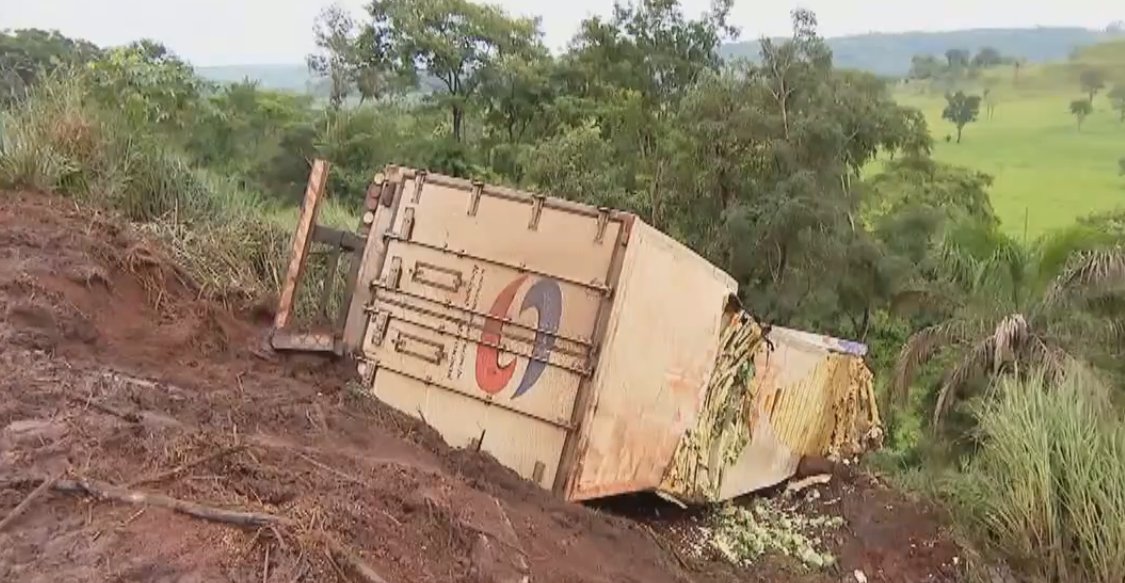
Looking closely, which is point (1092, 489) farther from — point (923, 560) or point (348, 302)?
point (348, 302)

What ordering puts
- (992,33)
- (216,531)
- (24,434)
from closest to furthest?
1. (216,531)
2. (24,434)
3. (992,33)

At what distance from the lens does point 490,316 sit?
7.02 metres

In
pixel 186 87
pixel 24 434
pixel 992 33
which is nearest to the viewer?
pixel 24 434

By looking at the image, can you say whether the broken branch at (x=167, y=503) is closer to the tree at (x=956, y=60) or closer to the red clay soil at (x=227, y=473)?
the red clay soil at (x=227, y=473)

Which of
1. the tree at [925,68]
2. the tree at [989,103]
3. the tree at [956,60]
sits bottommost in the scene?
the tree at [989,103]

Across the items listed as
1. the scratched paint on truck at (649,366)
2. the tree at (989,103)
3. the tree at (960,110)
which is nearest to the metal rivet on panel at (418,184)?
the scratched paint on truck at (649,366)

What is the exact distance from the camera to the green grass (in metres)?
47.2

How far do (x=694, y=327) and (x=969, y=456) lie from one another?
3.92m

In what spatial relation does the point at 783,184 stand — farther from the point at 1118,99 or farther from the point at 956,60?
the point at 956,60

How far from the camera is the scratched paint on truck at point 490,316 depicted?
22.2ft

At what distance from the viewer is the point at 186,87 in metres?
20.8

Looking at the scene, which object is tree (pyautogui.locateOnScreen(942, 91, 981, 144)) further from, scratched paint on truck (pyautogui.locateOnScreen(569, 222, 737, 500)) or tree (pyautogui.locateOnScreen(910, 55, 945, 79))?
scratched paint on truck (pyautogui.locateOnScreen(569, 222, 737, 500))

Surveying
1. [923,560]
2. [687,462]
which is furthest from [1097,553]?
[687,462]

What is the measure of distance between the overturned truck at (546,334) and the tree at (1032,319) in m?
3.04
